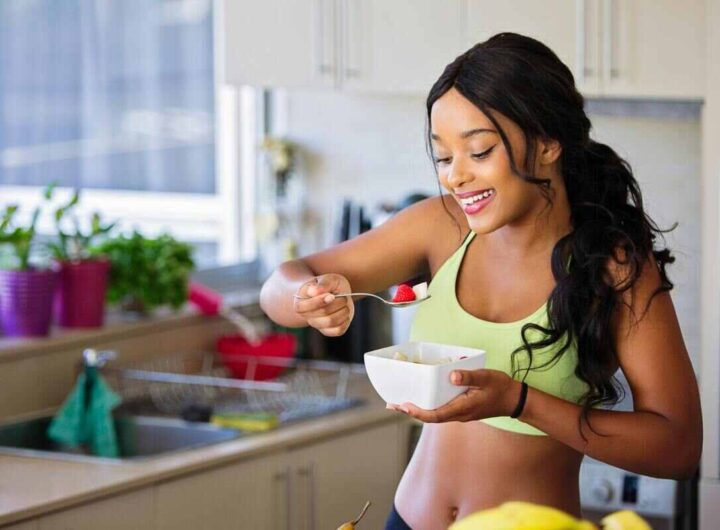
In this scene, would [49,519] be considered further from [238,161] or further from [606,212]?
[238,161]

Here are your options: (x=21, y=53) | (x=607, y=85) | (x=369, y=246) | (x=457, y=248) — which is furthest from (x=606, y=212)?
(x=21, y=53)

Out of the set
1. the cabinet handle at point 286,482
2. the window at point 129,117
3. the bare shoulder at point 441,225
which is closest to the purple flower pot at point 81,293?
the cabinet handle at point 286,482

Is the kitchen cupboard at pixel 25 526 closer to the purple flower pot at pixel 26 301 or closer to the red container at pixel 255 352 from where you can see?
the purple flower pot at pixel 26 301

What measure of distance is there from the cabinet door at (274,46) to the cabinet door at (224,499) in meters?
0.99

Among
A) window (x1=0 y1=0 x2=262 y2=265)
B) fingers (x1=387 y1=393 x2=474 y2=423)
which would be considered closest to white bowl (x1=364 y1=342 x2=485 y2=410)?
fingers (x1=387 y1=393 x2=474 y2=423)

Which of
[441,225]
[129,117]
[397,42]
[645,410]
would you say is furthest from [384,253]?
[129,117]

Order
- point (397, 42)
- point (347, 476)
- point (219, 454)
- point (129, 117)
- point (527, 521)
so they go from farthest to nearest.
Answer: point (129, 117), point (397, 42), point (347, 476), point (219, 454), point (527, 521)

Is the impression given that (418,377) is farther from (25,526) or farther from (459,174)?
(25,526)

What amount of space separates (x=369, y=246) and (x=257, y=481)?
3.16ft

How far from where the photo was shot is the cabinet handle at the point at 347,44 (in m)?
3.20

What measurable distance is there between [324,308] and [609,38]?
1.42m

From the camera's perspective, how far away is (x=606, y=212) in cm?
189

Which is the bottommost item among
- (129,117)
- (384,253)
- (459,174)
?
(384,253)

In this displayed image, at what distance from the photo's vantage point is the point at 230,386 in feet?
10.9
